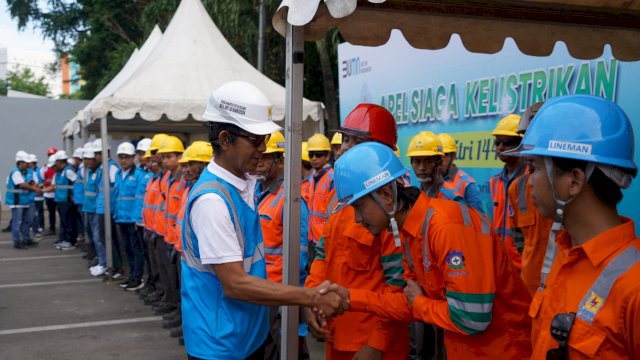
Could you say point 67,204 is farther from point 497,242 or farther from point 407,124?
point 497,242

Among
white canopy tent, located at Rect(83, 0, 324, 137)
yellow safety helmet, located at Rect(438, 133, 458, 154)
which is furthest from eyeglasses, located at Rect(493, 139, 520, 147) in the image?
white canopy tent, located at Rect(83, 0, 324, 137)

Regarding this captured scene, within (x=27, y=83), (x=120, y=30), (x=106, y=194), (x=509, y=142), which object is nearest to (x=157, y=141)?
(x=106, y=194)

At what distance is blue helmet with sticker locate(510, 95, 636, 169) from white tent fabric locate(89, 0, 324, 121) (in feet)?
29.4

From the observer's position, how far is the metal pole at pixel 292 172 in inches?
123

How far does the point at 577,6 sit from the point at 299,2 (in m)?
1.84

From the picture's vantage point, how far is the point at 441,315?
2.58 metres

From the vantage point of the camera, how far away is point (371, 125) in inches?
149

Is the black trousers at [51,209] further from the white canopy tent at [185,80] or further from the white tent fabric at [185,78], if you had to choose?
the white tent fabric at [185,78]

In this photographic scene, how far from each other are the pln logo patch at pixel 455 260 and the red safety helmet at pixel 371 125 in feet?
4.54

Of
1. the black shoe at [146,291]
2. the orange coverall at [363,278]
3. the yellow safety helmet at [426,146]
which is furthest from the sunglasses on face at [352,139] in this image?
the black shoe at [146,291]

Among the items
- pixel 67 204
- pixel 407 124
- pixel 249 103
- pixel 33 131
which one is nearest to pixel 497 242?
pixel 249 103

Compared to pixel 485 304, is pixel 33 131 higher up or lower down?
higher up

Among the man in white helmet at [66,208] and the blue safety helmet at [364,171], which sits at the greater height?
the blue safety helmet at [364,171]

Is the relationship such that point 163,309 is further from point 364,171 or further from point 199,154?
point 364,171
